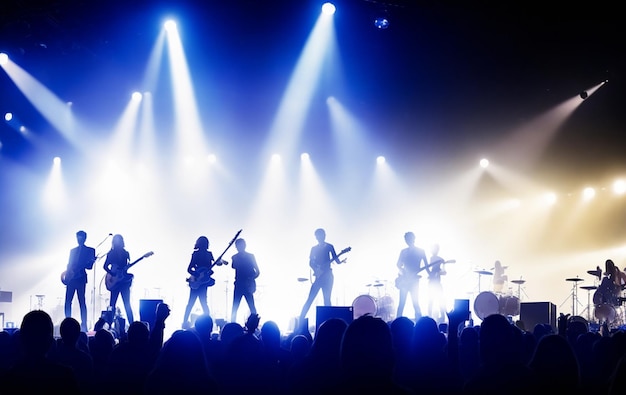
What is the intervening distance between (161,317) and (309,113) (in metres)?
17.2

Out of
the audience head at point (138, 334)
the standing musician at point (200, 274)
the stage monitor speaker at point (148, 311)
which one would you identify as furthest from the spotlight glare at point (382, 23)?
the audience head at point (138, 334)

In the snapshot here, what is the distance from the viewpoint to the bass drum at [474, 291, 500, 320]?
50.0ft

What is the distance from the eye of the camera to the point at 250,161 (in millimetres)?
24031

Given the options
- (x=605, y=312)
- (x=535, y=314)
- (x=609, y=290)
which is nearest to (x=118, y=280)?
(x=535, y=314)

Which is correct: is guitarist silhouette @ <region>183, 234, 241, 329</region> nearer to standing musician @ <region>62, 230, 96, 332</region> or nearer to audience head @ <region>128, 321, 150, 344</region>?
standing musician @ <region>62, 230, 96, 332</region>

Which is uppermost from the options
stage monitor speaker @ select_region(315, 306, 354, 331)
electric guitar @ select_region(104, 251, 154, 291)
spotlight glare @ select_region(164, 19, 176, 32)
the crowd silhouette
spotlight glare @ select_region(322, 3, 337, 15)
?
spotlight glare @ select_region(322, 3, 337, 15)

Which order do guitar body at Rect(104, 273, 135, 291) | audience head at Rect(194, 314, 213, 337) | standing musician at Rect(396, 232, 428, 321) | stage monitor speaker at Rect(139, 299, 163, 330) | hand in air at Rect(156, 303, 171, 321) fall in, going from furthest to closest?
standing musician at Rect(396, 232, 428, 321), guitar body at Rect(104, 273, 135, 291), stage monitor speaker at Rect(139, 299, 163, 330), audience head at Rect(194, 314, 213, 337), hand in air at Rect(156, 303, 171, 321)

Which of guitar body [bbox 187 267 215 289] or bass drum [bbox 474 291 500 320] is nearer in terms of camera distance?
guitar body [bbox 187 267 215 289]

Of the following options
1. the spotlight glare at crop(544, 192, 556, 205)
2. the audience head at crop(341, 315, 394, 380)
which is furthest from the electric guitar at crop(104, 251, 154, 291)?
the spotlight glare at crop(544, 192, 556, 205)

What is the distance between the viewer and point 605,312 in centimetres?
1662

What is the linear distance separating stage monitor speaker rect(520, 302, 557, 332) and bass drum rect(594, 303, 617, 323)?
576 cm

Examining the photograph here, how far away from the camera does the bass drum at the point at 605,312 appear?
1658 centimetres

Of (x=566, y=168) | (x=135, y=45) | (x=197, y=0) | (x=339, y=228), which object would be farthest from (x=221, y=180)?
(x=566, y=168)

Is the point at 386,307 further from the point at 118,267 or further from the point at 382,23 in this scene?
the point at 118,267
